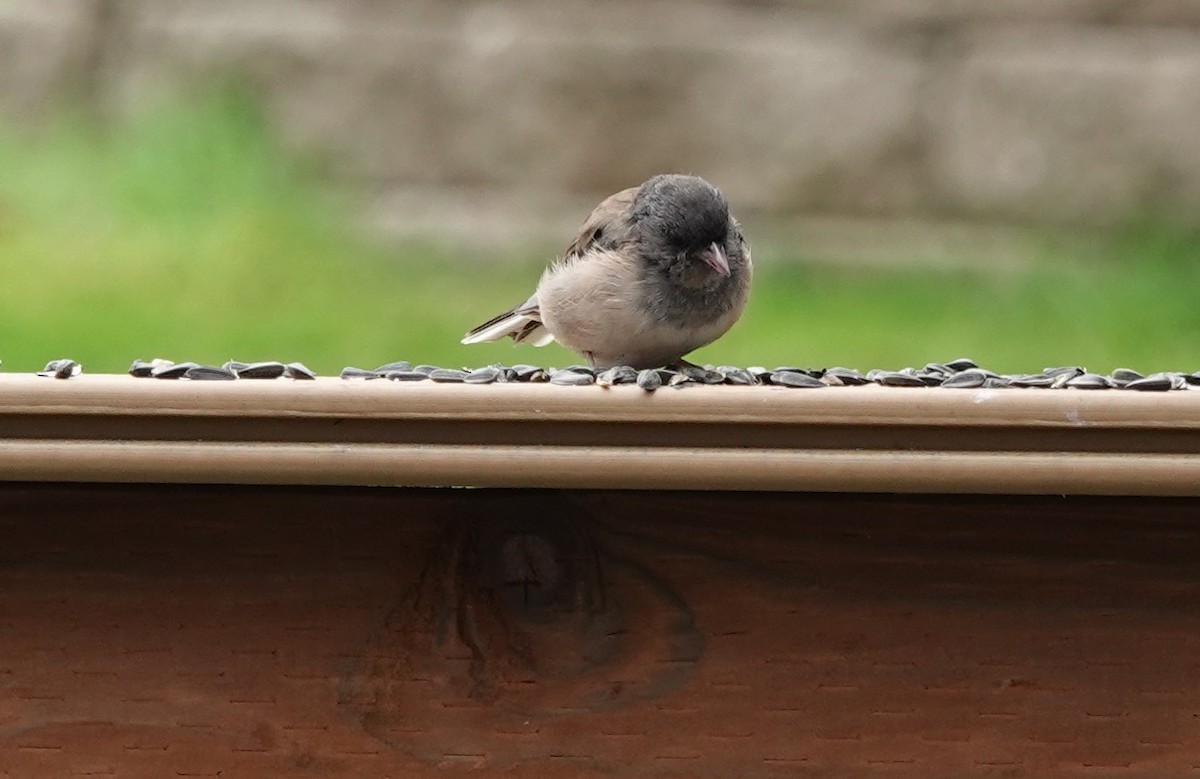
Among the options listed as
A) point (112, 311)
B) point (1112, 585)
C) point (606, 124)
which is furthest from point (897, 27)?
point (1112, 585)

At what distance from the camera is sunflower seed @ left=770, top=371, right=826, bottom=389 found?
1.32 m

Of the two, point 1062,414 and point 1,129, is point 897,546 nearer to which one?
point 1062,414

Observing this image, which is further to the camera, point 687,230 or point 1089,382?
point 687,230

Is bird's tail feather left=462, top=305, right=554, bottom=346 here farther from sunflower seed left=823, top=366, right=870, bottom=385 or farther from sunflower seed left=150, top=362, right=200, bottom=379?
sunflower seed left=150, top=362, right=200, bottom=379

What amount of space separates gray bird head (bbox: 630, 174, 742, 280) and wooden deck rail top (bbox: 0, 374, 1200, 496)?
1446mm

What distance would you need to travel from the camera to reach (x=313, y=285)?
432 centimetres

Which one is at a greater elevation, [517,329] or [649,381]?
[517,329]

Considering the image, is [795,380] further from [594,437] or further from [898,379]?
[594,437]

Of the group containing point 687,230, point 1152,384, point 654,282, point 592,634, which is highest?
point 687,230

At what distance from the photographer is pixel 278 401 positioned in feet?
3.95

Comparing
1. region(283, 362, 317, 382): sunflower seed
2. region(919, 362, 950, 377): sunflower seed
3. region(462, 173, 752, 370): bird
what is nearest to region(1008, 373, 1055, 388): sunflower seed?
region(919, 362, 950, 377): sunflower seed

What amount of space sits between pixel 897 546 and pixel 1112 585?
0.17 metres

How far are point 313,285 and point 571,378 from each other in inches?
118

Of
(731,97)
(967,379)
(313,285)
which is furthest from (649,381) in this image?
(731,97)
